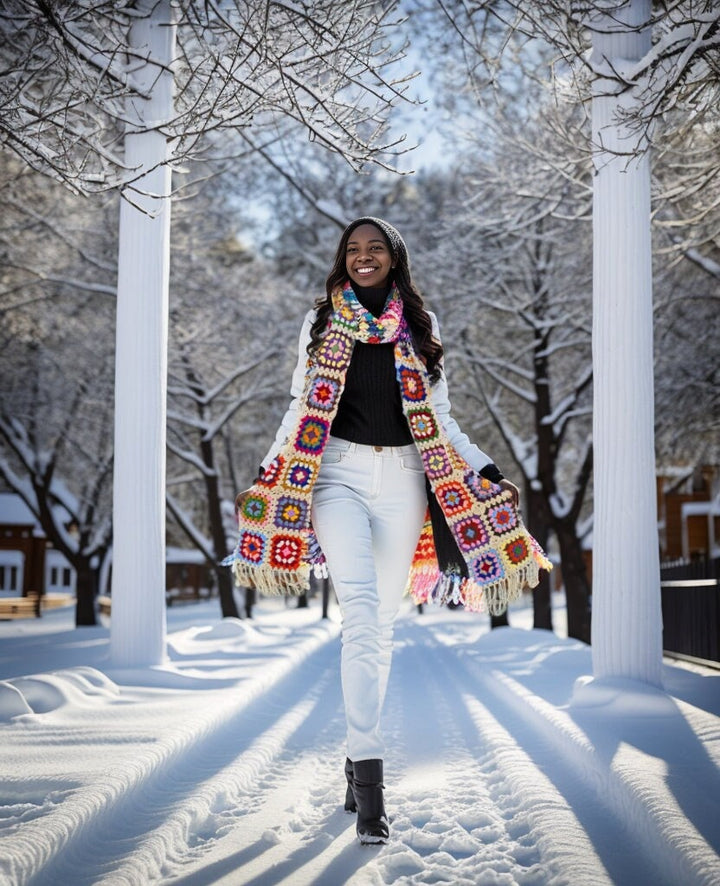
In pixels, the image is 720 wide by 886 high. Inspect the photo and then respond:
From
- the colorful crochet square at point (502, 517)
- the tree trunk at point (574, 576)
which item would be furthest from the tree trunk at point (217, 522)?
the colorful crochet square at point (502, 517)

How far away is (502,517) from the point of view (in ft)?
12.8

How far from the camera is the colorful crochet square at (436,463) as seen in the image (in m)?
3.77

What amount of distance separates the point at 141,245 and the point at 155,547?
8.44ft

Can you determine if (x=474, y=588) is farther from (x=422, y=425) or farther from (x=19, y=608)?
(x=19, y=608)

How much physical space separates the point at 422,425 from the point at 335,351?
18.6 inches

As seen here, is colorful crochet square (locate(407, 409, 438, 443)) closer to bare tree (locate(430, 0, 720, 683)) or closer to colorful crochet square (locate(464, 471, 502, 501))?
colorful crochet square (locate(464, 471, 502, 501))

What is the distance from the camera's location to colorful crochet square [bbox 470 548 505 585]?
3.92 m

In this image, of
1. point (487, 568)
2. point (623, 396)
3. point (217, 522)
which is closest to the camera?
point (487, 568)

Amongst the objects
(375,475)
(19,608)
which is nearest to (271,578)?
(375,475)

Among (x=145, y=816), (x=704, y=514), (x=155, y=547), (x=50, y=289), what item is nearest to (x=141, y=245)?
(x=155, y=547)

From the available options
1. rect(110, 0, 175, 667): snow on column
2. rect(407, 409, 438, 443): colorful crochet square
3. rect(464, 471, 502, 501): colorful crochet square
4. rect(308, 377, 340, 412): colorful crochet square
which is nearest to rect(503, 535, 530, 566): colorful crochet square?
rect(464, 471, 502, 501): colorful crochet square

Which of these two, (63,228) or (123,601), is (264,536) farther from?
(63,228)

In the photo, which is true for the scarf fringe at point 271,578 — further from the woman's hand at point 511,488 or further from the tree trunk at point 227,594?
the tree trunk at point 227,594

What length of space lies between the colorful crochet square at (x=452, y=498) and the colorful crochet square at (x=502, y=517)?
12 centimetres
